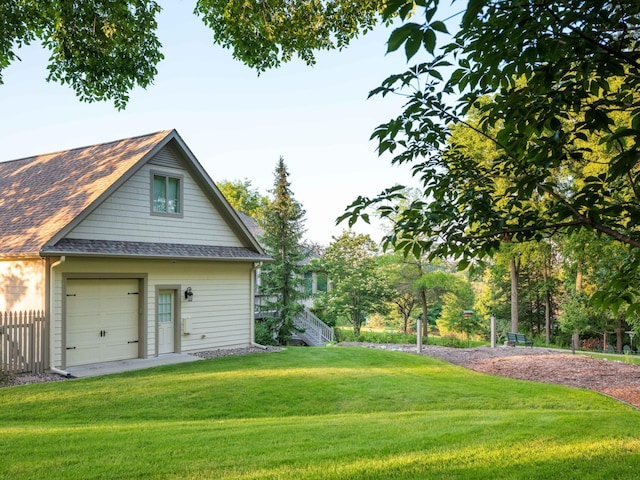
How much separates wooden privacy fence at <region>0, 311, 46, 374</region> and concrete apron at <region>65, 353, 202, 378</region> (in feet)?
2.80

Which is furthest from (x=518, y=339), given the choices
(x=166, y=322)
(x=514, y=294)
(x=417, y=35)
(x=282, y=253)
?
(x=417, y=35)

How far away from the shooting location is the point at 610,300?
3543 mm

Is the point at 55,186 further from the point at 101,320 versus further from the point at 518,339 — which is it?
the point at 518,339

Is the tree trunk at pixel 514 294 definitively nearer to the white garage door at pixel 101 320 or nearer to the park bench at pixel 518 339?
the park bench at pixel 518 339

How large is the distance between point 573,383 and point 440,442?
325 inches

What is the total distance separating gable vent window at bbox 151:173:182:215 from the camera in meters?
16.0

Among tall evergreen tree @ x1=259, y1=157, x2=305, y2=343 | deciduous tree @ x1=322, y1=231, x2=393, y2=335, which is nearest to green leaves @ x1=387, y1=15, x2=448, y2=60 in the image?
tall evergreen tree @ x1=259, y1=157, x2=305, y2=343

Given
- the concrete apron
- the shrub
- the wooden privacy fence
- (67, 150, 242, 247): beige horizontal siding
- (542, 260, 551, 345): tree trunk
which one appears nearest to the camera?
the wooden privacy fence

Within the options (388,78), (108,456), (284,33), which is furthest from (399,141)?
(284,33)

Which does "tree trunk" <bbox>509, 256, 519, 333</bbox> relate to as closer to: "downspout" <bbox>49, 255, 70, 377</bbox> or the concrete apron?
the concrete apron

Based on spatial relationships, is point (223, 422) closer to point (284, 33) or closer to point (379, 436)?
point (379, 436)

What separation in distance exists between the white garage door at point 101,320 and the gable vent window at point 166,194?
230 cm

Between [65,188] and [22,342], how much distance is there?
4.78 meters

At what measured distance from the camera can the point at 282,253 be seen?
24.8m
